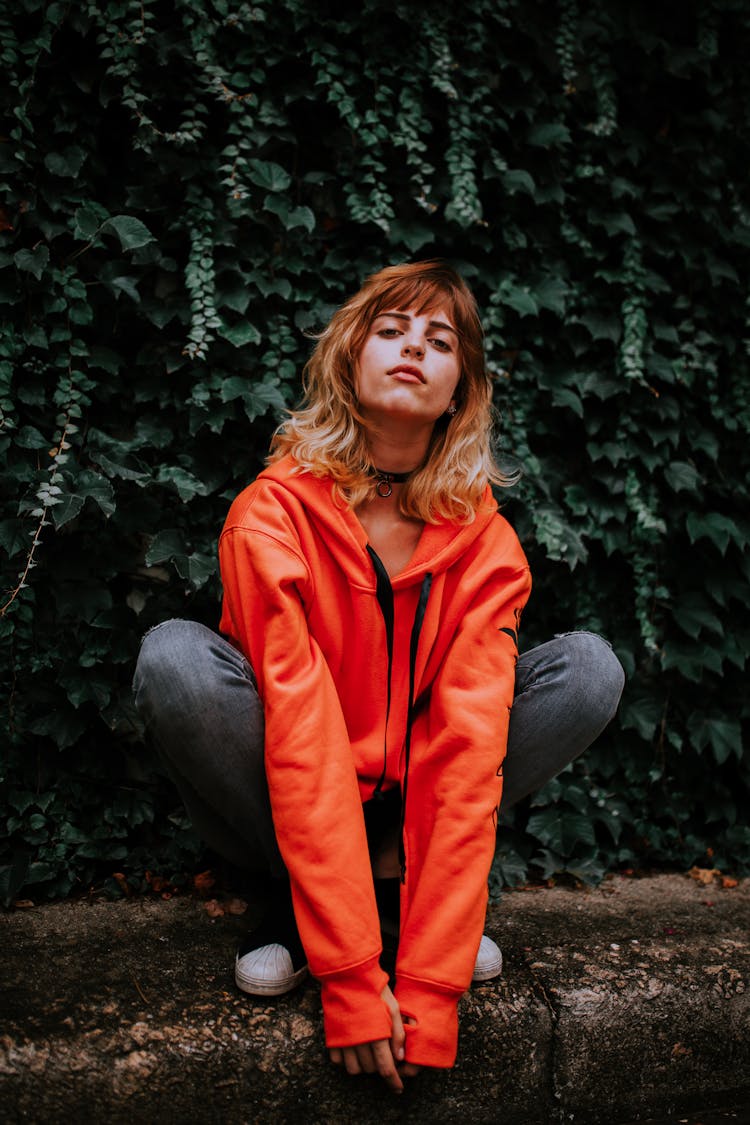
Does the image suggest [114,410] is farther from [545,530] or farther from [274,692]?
[545,530]

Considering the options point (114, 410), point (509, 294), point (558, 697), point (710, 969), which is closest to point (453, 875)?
point (558, 697)

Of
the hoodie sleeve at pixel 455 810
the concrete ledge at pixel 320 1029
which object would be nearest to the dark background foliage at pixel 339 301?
the concrete ledge at pixel 320 1029

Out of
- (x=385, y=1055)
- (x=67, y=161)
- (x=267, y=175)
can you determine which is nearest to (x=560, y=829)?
(x=385, y=1055)

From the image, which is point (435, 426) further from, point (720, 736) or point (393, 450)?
point (720, 736)

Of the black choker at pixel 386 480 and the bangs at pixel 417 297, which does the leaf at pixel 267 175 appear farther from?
the black choker at pixel 386 480

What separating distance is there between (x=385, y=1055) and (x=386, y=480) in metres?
1.16

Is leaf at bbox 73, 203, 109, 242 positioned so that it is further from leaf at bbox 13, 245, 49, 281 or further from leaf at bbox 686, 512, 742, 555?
leaf at bbox 686, 512, 742, 555

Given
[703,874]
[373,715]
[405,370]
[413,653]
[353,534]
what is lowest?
[703,874]

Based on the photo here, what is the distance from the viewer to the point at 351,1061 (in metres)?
1.38

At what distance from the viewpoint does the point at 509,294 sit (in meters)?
2.44

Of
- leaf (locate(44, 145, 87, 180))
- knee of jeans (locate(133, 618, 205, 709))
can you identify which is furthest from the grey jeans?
leaf (locate(44, 145, 87, 180))

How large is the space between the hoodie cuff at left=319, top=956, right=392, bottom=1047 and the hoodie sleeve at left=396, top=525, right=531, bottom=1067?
0.06 metres

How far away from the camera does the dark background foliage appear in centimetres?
207

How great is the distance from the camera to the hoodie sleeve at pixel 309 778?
137cm
